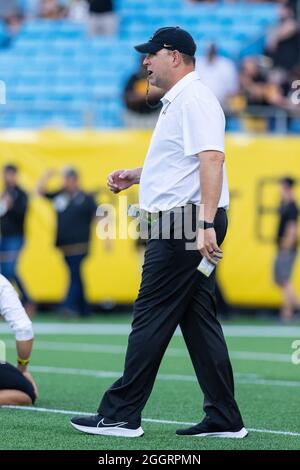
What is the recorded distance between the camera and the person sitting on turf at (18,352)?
7.94 meters

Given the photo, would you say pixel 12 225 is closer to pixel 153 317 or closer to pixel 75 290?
pixel 75 290

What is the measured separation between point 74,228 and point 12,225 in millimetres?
916

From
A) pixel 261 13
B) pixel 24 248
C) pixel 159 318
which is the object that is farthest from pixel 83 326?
pixel 159 318

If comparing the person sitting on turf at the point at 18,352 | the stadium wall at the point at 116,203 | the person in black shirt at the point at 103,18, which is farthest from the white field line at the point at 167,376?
the person in black shirt at the point at 103,18

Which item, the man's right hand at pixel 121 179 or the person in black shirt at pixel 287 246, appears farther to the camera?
the person in black shirt at pixel 287 246

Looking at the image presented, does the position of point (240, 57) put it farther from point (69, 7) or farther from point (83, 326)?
point (83, 326)

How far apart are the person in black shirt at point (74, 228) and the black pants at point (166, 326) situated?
11.1 meters

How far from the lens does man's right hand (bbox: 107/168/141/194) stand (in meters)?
7.36

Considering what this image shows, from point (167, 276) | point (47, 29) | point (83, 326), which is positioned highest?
point (47, 29)

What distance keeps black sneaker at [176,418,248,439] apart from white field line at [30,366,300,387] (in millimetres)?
3108

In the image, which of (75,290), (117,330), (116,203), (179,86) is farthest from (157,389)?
(116,203)

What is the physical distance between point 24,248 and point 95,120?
263 centimetres

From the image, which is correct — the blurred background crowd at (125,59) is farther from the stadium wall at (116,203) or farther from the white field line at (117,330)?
the white field line at (117,330)

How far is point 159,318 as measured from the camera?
22.7ft
